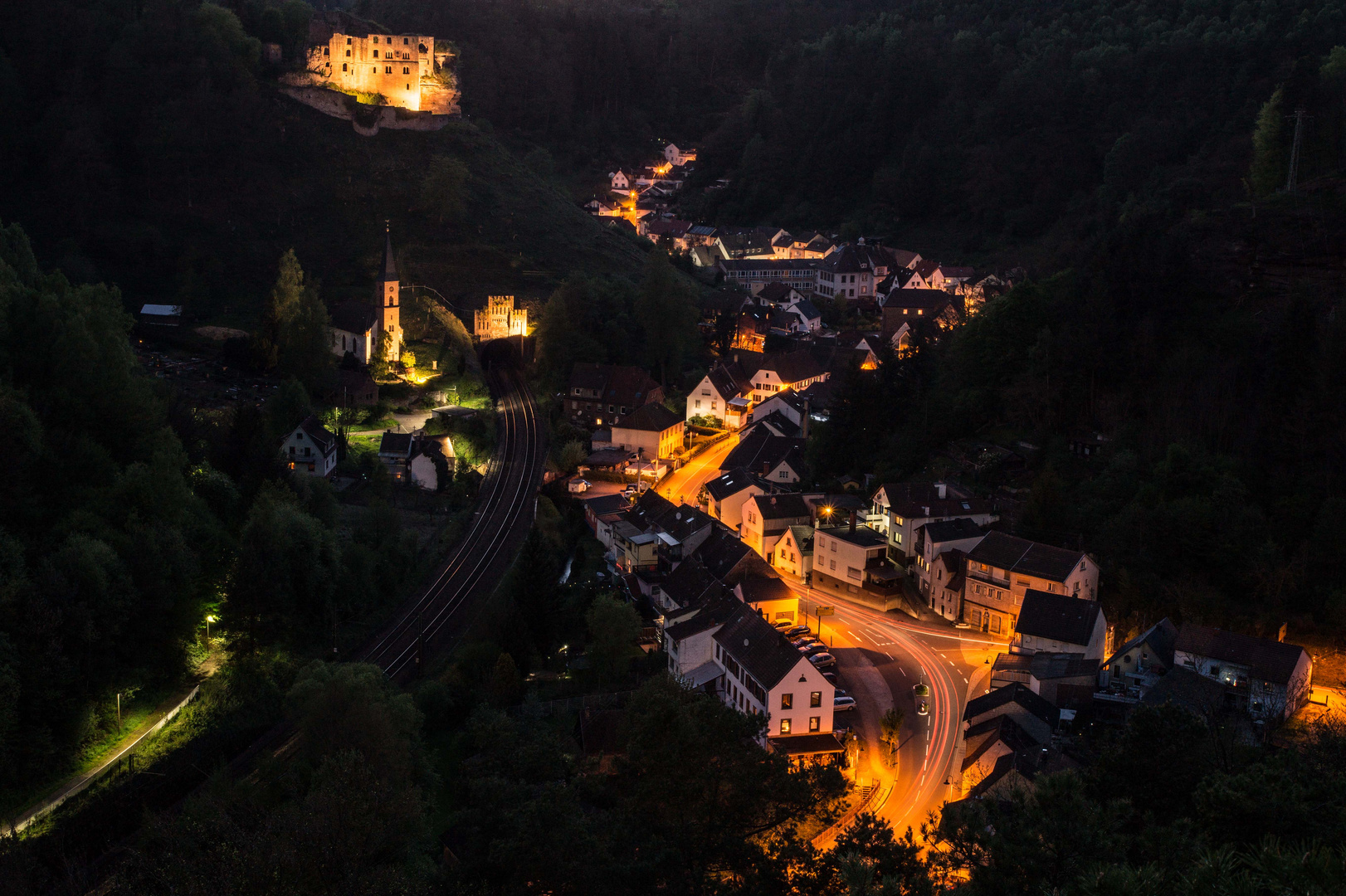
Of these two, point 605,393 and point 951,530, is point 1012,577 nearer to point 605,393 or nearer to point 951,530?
point 951,530

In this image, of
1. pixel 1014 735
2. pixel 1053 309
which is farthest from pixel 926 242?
pixel 1014 735

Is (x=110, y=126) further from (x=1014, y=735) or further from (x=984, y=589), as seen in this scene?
(x=1014, y=735)

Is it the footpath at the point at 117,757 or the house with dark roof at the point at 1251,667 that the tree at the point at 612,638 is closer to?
the footpath at the point at 117,757

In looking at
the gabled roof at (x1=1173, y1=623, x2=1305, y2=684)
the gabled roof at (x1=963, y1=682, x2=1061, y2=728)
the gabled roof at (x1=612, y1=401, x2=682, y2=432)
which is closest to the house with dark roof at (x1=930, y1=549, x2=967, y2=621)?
the gabled roof at (x1=963, y1=682, x2=1061, y2=728)

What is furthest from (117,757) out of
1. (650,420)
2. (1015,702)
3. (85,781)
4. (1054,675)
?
(650,420)

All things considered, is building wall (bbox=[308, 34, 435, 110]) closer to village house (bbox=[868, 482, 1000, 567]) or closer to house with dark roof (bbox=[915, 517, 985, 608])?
village house (bbox=[868, 482, 1000, 567])
